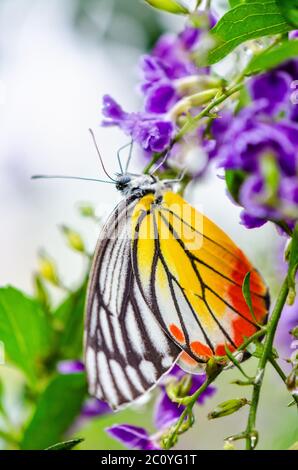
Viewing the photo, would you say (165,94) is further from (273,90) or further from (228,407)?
(228,407)

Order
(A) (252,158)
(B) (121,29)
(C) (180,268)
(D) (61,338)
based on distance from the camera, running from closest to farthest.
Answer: (A) (252,158), (C) (180,268), (D) (61,338), (B) (121,29)

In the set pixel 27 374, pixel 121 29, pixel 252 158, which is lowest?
pixel 252 158

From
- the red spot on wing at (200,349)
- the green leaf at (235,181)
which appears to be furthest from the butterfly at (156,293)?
the green leaf at (235,181)

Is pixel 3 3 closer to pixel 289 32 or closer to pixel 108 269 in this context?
pixel 108 269

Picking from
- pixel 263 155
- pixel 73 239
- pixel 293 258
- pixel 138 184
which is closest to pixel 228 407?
pixel 293 258

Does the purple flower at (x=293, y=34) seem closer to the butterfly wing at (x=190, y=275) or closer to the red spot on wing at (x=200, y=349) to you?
the butterfly wing at (x=190, y=275)

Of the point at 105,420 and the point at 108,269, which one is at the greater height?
the point at 108,269
